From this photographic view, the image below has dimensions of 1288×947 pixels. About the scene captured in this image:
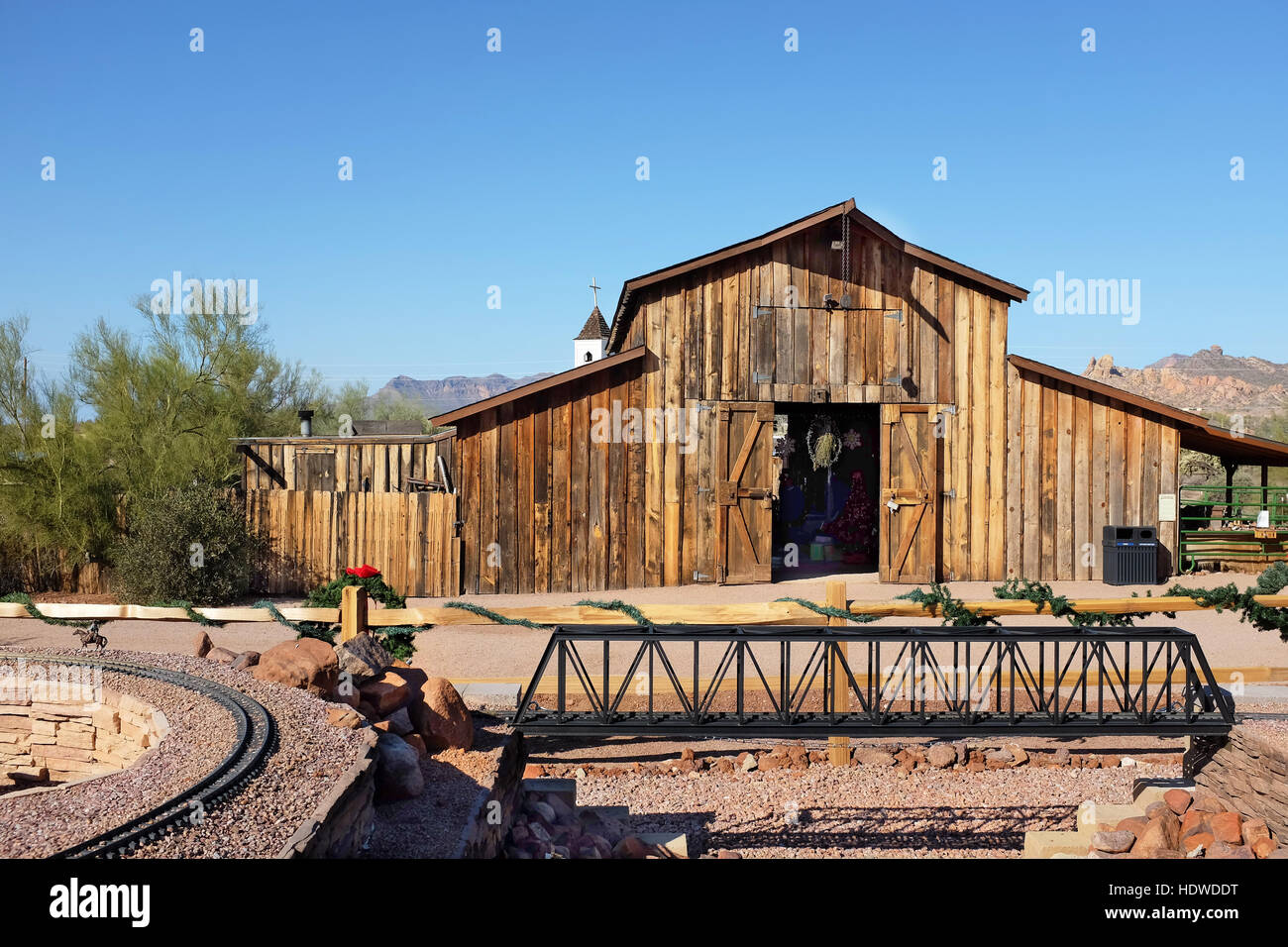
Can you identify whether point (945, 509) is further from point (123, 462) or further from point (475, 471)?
point (123, 462)

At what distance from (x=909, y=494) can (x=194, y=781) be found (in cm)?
1532

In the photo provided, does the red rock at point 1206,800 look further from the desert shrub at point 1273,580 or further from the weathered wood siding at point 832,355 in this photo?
the weathered wood siding at point 832,355

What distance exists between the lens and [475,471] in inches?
714

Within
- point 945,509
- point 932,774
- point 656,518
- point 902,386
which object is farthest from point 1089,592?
point 932,774

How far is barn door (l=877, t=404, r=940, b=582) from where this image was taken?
62.0 ft

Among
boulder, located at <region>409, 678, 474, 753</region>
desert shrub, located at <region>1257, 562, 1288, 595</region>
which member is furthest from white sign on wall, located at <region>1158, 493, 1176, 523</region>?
boulder, located at <region>409, 678, 474, 753</region>

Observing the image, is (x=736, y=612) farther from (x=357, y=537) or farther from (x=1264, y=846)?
(x=357, y=537)

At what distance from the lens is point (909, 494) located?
746 inches

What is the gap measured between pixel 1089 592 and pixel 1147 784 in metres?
9.99

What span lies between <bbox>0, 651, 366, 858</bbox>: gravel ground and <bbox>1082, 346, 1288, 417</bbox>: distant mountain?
314 feet

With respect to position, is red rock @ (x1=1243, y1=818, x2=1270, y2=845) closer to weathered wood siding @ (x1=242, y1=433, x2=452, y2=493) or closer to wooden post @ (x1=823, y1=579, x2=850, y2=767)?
wooden post @ (x1=823, y1=579, x2=850, y2=767)

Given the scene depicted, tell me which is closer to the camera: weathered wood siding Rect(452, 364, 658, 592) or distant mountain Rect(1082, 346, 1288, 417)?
weathered wood siding Rect(452, 364, 658, 592)

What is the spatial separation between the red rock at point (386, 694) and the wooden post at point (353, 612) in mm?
911

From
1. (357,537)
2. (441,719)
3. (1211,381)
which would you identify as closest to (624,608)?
(441,719)
